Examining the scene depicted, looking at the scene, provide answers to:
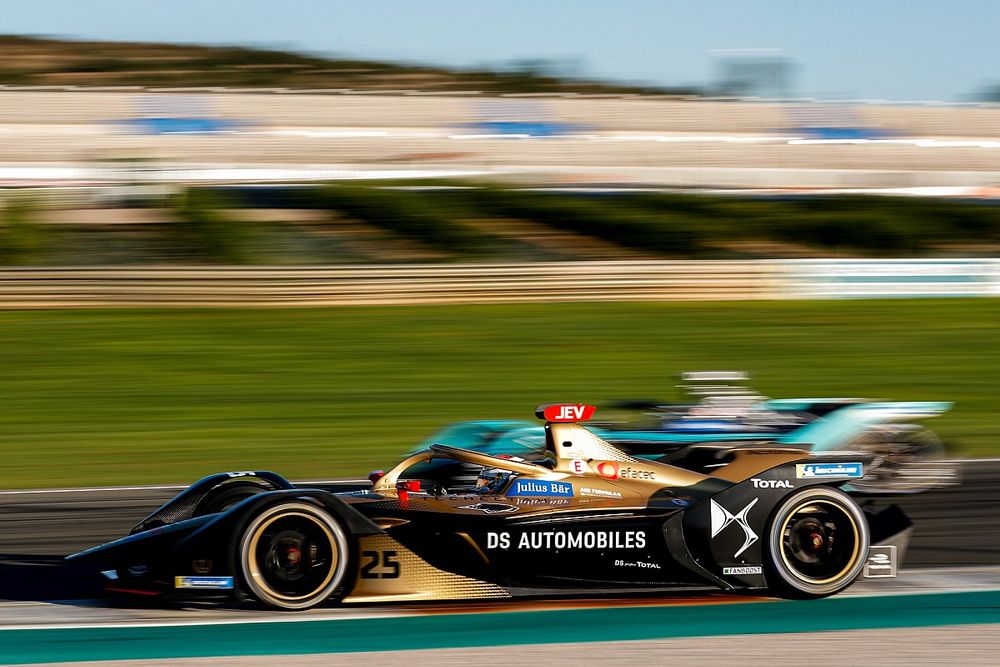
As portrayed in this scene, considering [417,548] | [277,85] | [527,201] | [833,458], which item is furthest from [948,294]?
[277,85]

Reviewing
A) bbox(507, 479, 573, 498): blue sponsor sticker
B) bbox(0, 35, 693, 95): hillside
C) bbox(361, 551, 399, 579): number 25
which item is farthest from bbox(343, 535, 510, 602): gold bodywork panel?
bbox(0, 35, 693, 95): hillside

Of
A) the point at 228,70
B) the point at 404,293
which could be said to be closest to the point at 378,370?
the point at 404,293

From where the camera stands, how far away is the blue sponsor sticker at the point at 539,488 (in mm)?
5070

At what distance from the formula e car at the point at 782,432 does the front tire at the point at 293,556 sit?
7.02ft

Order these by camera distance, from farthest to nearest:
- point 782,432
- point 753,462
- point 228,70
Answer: point 228,70, point 782,432, point 753,462

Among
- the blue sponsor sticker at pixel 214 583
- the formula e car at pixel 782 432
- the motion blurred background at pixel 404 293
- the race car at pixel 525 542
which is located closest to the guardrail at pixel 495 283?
the motion blurred background at pixel 404 293

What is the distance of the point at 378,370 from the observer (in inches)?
520

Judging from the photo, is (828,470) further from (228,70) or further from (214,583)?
(228,70)

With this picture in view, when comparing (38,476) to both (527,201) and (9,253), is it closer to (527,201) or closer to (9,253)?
(9,253)

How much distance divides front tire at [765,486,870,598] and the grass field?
14.7 feet

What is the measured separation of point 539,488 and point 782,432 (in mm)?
2997

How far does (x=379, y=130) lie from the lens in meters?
29.0

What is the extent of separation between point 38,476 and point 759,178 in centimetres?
2120

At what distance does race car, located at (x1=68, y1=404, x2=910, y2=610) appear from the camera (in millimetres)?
4824
